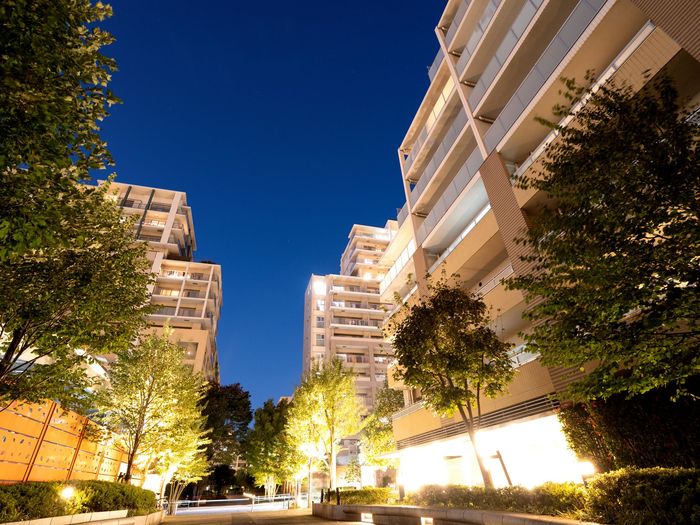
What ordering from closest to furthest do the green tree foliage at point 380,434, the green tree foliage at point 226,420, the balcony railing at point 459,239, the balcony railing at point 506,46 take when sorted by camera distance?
the balcony railing at point 506,46 < the balcony railing at point 459,239 < the green tree foliage at point 380,434 < the green tree foliage at point 226,420

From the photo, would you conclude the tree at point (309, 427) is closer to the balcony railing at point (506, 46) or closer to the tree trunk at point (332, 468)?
the tree trunk at point (332, 468)

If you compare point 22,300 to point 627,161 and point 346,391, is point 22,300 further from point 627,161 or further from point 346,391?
point 346,391

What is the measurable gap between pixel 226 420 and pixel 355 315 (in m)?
27.3

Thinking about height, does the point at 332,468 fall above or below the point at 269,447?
below

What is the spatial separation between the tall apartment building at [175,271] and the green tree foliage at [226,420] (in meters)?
8.54

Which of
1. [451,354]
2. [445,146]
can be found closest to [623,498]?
[451,354]

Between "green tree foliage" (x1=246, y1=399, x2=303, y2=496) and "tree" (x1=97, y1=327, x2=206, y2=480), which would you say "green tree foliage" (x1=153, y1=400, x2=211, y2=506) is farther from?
"green tree foliage" (x1=246, y1=399, x2=303, y2=496)

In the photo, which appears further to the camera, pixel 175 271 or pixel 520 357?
pixel 175 271

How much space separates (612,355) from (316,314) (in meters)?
65.1

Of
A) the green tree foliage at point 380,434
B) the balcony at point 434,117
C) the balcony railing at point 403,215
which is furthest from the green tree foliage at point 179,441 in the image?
the balcony at point 434,117

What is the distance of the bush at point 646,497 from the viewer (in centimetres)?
574

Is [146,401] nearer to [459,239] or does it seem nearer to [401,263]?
[401,263]

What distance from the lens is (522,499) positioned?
971cm

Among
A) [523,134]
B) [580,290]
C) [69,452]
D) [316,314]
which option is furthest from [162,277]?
[580,290]
